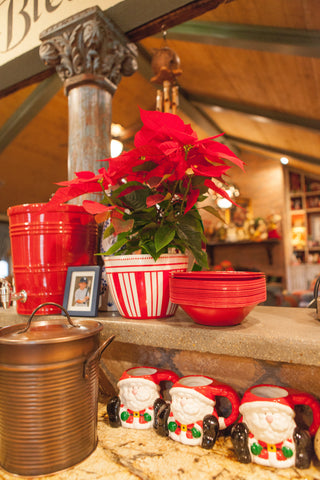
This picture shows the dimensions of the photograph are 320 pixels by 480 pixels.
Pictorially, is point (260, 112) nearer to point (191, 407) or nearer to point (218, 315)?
point (218, 315)

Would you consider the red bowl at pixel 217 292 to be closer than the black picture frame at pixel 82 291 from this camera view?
Yes

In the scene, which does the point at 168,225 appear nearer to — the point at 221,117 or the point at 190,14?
the point at 190,14

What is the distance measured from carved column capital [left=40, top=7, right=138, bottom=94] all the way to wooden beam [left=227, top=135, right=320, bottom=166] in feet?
17.2

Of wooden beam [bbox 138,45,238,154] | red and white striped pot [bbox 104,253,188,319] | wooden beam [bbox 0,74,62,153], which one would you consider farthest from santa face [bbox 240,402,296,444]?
wooden beam [bbox 138,45,238,154]

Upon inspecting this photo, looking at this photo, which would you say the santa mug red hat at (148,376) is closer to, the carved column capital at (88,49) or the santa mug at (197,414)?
the santa mug at (197,414)

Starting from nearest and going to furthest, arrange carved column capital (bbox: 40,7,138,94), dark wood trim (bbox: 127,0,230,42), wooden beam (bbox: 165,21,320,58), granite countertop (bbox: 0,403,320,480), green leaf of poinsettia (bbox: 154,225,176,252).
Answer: granite countertop (bbox: 0,403,320,480), green leaf of poinsettia (bbox: 154,225,176,252), dark wood trim (bbox: 127,0,230,42), carved column capital (bbox: 40,7,138,94), wooden beam (bbox: 165,21,320,58)

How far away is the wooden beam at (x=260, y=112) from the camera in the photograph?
4413 mm

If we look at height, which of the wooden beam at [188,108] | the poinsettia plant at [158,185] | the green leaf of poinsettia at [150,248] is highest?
the wooden beam at [188,108]

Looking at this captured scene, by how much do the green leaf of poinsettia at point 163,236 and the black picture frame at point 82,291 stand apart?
258 millimetres

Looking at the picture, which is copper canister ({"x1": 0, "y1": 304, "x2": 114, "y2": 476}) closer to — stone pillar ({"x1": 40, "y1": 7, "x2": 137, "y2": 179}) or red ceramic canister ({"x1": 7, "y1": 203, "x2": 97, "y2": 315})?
red ceramic canister ({"x1": 7, "y1": 203, "x2": 97, "y2": 315})

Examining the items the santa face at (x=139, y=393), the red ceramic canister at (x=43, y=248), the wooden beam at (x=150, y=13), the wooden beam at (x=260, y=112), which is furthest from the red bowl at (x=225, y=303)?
the wooden beam at (x=260, y=112)

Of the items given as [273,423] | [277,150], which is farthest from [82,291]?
[277,150]

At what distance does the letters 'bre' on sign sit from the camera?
1493 millimetres

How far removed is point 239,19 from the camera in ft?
10.00
